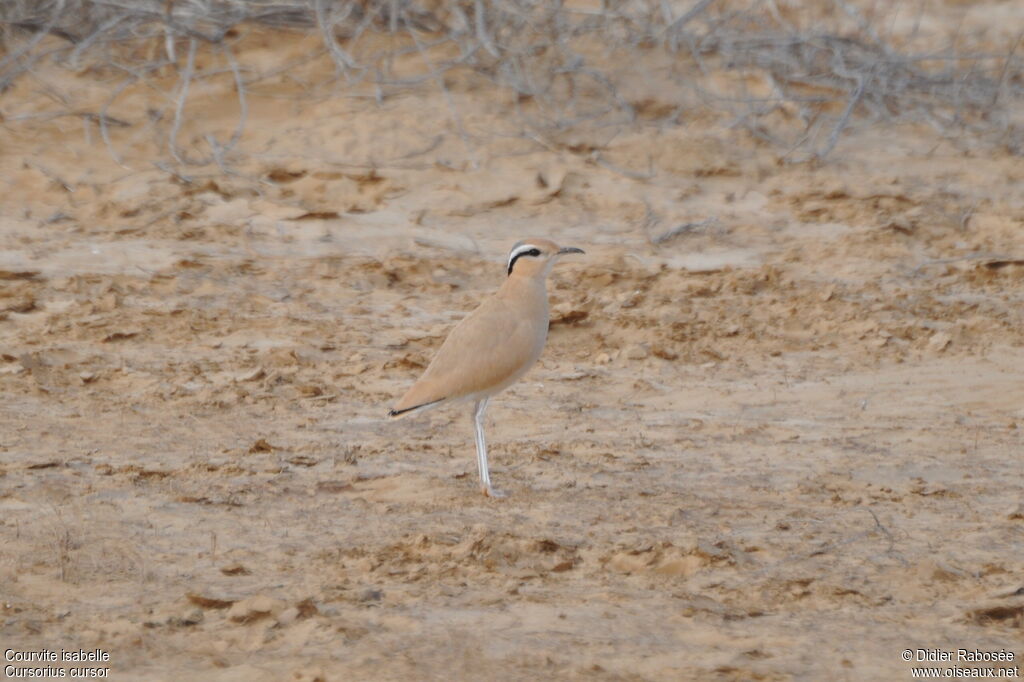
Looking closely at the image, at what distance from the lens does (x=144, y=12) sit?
9430 millimetres

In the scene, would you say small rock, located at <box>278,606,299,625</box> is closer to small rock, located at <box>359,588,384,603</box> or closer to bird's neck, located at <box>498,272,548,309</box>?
small rock, located at <box>359,588,384,603</box>

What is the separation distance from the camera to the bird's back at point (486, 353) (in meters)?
5.33

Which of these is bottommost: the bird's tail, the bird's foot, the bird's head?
the bird's foot

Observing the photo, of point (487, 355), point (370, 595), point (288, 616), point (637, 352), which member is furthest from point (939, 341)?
point (288, 616)

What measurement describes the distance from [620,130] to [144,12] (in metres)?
3.12

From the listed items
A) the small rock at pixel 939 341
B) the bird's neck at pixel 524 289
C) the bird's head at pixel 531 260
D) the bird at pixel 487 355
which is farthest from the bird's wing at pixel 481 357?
the small rock at pixel 939 341

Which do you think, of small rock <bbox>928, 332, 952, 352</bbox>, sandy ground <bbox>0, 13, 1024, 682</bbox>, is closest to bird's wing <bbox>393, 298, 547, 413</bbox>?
sandy ground <bbox>0, 13, 1024, 682</bbox>

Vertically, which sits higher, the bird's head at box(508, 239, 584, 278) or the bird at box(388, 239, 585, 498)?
the bird's head at box(508, 239, 584, 278)

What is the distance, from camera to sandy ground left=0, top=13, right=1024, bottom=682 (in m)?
4.12

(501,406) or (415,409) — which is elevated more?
(415,409)

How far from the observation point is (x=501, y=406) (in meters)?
6.51

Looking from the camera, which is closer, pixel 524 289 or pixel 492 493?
pixel 492 493

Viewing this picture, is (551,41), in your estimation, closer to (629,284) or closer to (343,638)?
(629,284)

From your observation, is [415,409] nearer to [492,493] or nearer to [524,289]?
[492,493]
